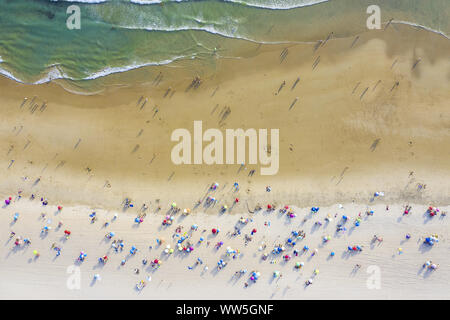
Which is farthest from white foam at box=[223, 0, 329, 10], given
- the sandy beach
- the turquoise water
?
the sandy beach

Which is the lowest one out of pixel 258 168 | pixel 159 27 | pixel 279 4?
pixel 258 168

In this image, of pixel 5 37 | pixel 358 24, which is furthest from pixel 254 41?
pixel 5 37

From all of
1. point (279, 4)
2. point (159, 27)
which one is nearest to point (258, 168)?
point (279, 4)

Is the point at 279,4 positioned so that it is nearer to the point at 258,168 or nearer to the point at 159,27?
the point at 159,27

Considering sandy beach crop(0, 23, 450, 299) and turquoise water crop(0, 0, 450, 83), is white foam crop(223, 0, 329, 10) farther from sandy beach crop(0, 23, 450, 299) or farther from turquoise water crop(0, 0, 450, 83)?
sandy beach crop(0, 23, 450, 299)

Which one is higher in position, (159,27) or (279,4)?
(279,4)
